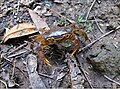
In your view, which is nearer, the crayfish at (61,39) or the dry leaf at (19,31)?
the crayfish at (61,39)

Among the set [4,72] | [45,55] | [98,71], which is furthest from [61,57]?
[4,72]

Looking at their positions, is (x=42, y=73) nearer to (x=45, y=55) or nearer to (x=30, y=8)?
(x=45, y=55)

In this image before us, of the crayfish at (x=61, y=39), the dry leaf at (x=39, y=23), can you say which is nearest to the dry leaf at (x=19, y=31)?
the dry leaf at (x=39, y=23)

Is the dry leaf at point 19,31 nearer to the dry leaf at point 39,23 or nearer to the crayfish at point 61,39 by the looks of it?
the dry leaf at point 39,23

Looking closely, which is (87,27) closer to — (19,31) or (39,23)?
(39,23)

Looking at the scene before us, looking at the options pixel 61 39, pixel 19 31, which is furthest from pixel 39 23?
pixel 61 39

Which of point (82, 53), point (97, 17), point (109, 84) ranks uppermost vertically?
point (97, 17)
